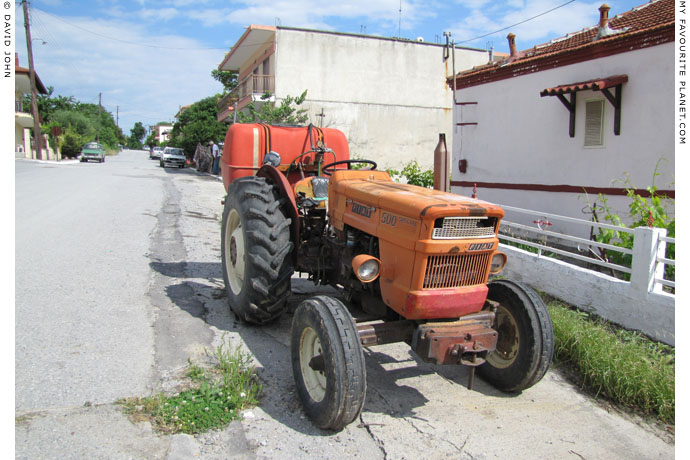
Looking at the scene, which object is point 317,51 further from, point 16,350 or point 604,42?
point 16,350

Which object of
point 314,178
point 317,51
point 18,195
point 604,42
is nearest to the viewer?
point 314,178

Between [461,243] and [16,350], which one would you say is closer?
[461,243]

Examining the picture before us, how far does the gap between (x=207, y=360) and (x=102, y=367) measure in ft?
2.56

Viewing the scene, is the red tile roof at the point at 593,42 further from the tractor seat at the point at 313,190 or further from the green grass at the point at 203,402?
the green grass at the point at 203,402

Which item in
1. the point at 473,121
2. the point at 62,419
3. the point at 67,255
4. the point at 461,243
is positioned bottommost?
the point at 62,419

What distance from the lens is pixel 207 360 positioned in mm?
4164

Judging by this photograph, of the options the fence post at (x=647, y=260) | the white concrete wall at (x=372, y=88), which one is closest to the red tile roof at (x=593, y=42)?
the fence post at (x=647, y=260)

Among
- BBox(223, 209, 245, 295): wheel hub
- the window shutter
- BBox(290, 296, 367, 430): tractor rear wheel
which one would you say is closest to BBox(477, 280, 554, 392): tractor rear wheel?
BBox(290, 296, 367, 430): tractor rear wheel

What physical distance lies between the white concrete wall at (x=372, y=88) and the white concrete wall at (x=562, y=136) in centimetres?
992

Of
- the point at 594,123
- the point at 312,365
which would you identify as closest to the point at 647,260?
the point at 312,365

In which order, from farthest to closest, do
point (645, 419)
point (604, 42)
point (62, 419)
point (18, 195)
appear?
point (18, 195) → point (604, 42) → point (645, 419) → point (62, 419)

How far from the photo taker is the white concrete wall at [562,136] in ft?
26.4

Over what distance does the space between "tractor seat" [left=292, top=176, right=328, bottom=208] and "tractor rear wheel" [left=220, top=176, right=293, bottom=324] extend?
0.29 meters

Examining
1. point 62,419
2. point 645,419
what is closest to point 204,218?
point 62,419
